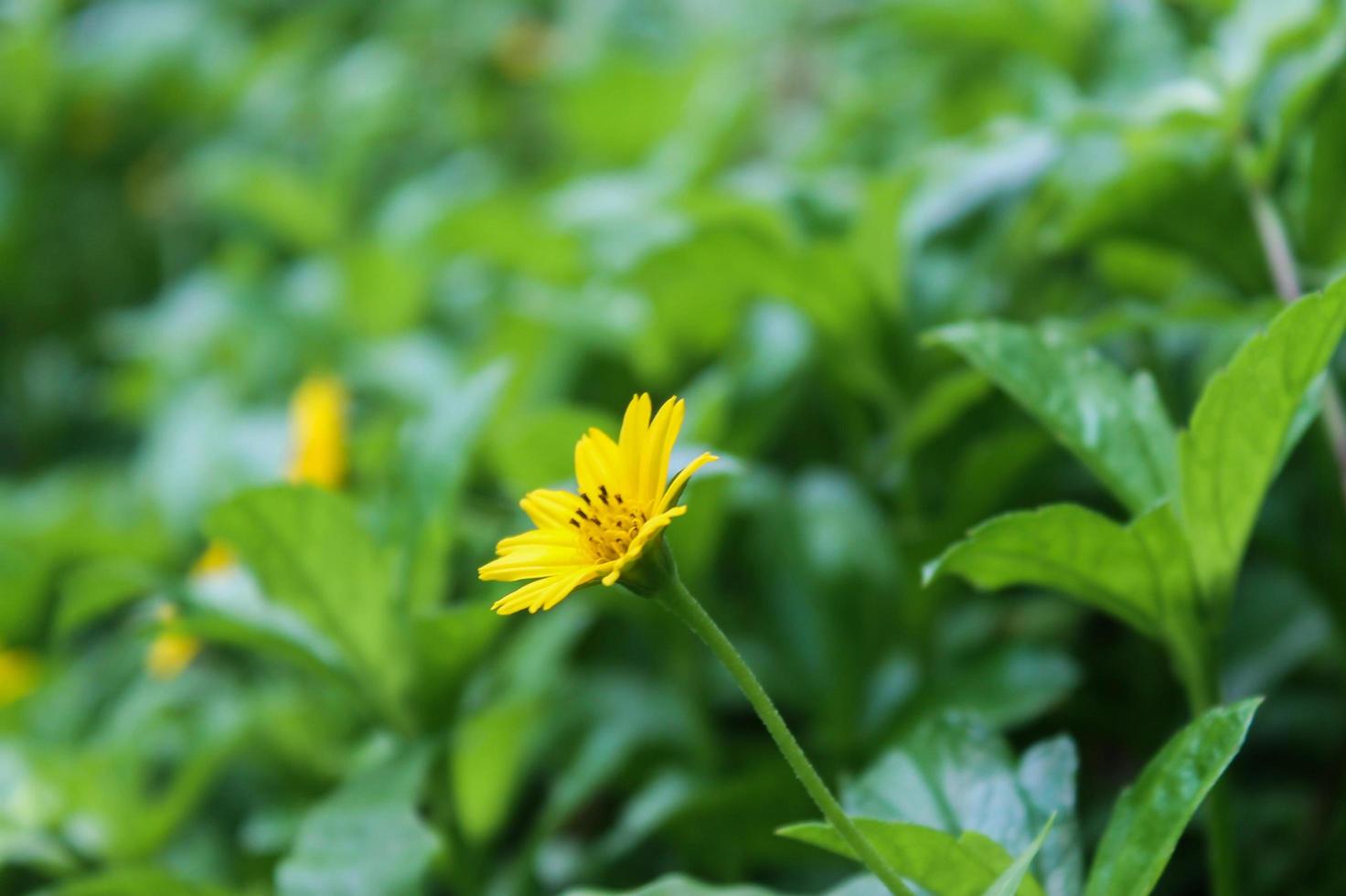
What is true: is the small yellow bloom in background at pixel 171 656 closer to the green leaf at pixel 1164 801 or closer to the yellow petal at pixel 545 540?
the yellow petal at pixel 545 540

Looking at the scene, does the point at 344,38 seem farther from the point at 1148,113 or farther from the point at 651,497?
the point at 651,497

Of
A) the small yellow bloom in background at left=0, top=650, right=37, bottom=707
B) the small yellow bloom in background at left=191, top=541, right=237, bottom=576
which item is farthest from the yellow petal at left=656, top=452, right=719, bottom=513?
the small yellow bloom in background at left=0, top=650, right=37, bottom=707

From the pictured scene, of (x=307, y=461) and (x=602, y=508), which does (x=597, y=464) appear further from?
(x=307, y=461)

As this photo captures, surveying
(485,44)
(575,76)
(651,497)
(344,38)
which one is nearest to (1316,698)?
(651,497)

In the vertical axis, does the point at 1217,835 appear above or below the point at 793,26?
below

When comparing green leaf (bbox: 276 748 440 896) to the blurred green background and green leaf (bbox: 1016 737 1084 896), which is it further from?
green leaf (bbox: 1016 737 1084 896)
